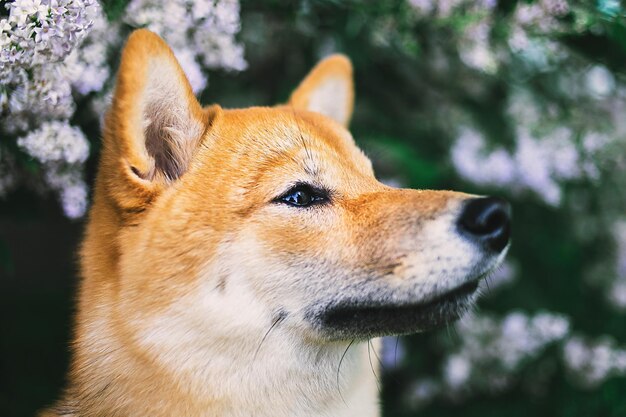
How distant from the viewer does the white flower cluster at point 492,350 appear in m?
3.63

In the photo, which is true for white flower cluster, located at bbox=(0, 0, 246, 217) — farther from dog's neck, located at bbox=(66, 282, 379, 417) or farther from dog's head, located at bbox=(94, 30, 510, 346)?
dog's neck, located at bbox=(66, 282, 379, 417)

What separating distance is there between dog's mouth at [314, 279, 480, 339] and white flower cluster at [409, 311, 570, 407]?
1.89 metres

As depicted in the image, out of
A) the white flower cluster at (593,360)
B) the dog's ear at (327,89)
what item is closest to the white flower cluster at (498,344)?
the white flower cluster at (593,360)

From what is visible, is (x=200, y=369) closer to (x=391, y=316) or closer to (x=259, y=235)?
(x=259, y=235)

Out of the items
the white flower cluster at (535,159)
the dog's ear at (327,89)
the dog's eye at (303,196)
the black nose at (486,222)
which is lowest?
the white flower cluster at (535,159)

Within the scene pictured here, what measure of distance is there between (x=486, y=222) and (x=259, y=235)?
0.68m

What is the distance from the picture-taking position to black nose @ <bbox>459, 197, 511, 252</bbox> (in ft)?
6.00

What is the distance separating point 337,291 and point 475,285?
421mm

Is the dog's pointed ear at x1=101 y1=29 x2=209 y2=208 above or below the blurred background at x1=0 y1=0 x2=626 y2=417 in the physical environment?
above

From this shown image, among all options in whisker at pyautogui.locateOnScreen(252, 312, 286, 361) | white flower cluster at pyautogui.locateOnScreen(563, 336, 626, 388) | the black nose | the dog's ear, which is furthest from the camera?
white flower cluster at pyautogui.locateOnScreen(563, 336, 626, 388)

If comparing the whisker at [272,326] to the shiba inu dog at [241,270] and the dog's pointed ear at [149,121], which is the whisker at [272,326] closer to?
the shiba inu dog at [241,270]

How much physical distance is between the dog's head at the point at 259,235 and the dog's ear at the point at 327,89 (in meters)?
0.66

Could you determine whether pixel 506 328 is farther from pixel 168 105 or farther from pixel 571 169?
pixel 168 105

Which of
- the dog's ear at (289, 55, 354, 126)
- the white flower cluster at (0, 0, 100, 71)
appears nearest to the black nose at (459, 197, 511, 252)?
the dog's ear at (289, 55, 354, 126)
